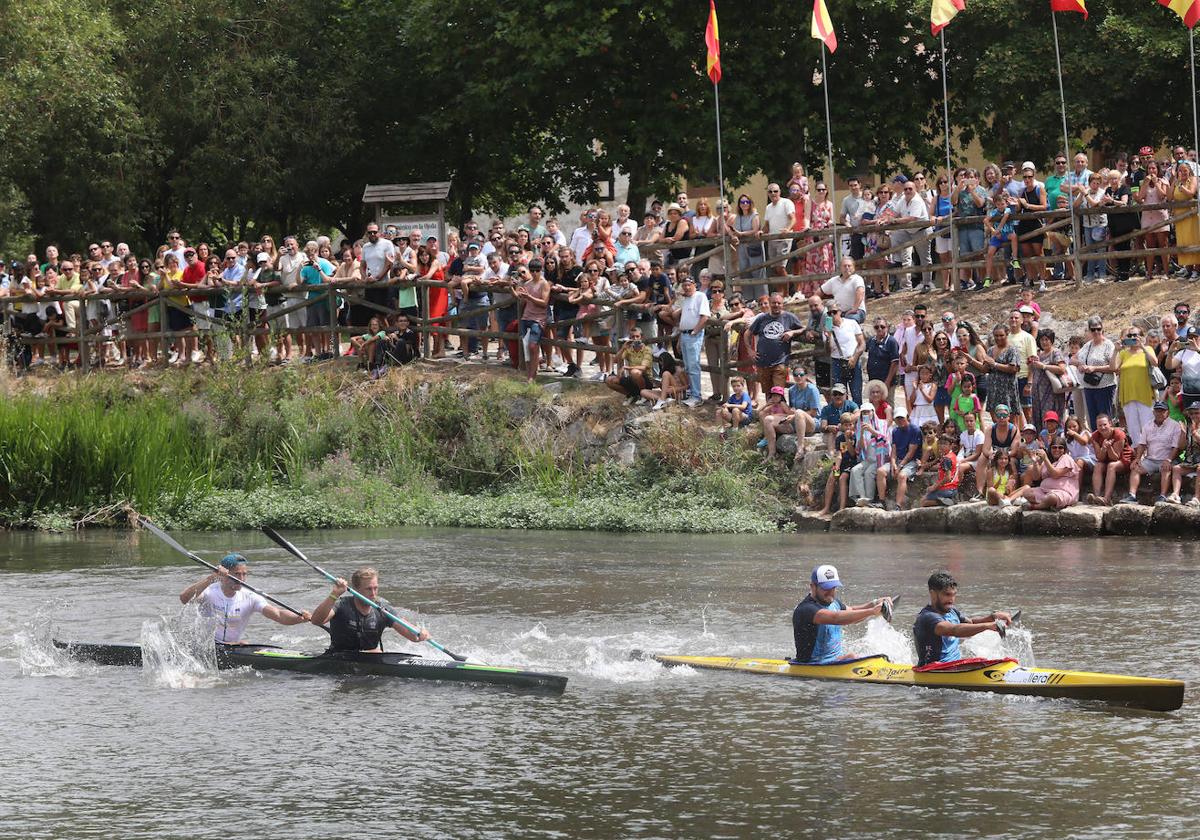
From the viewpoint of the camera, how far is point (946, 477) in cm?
2236

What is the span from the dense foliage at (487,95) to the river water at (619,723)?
634 inches

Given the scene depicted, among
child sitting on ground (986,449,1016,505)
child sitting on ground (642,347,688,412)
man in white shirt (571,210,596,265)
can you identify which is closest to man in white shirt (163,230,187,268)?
man in white shirt (571,210,596,265)

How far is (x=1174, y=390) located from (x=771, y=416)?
556 centimetres

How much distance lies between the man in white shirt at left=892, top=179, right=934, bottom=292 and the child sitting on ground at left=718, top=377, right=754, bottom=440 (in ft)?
12.4

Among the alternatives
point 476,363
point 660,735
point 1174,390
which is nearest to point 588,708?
point 660,735

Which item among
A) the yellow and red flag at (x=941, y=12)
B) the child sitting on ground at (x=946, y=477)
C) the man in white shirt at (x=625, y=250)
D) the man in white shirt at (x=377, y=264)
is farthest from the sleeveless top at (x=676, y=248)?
the child sitting on ground at (x=946, y=477)

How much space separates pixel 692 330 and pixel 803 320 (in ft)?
11.8

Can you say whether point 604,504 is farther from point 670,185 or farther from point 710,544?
point 670,185

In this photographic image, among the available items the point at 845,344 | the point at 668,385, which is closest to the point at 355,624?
the point at 845,344

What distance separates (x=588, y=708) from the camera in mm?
13836

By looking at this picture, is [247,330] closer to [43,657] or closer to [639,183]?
[639,183]

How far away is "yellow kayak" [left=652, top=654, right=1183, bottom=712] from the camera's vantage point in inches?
508

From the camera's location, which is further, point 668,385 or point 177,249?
point 177,249

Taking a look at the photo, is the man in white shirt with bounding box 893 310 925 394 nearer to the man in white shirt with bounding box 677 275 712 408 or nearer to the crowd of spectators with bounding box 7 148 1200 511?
the crowd of spectators with bounding box 7 148 1200 511
